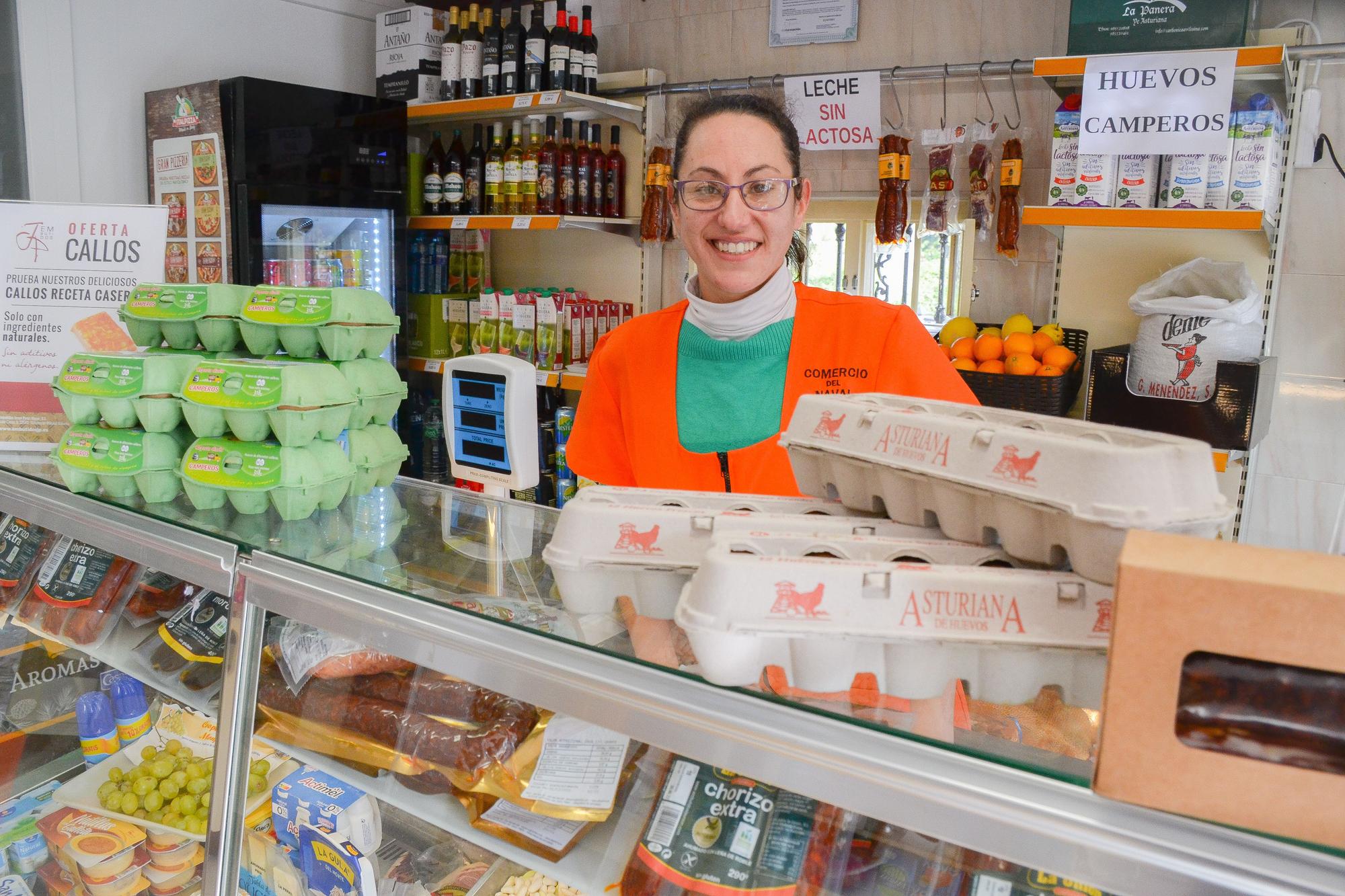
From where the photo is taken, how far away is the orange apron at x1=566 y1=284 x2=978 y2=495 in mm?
2096

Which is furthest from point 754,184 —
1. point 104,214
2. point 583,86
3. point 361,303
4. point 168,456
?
point 583,86

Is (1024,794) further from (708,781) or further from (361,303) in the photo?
(361,303)

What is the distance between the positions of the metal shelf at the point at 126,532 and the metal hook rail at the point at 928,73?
288 cm

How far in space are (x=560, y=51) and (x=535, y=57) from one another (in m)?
0.16

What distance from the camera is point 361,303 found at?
6.11 ft

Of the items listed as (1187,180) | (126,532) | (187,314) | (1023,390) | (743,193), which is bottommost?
(126,532)

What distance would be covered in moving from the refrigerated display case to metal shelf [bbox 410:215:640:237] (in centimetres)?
257

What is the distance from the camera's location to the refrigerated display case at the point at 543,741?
807 millimetres

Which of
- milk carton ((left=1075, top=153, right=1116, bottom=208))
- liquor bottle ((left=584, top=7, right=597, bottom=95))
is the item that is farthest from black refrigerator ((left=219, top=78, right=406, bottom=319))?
milk carton ((left=1075, top=153, right=1116, bottom=208))

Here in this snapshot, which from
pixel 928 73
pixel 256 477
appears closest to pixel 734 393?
pixel 256 477

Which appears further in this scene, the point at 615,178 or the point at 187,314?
the point at 615,178

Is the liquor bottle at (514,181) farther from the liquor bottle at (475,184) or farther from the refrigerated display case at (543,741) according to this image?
the refrigerated display case at (543,741)

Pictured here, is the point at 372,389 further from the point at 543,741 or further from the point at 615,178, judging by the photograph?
the point at 615,178

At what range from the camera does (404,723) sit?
58.5 inches
